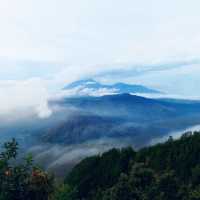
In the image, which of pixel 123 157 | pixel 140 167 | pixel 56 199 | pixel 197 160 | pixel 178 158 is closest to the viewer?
pixel 56 199

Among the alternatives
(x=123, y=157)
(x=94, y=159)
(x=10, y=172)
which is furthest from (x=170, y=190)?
(x=94, y=159)

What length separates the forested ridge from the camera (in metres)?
39.4

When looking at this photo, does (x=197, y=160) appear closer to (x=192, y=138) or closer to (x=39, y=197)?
(x=192, y=138)

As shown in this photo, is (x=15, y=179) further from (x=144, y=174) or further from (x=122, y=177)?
(x=144, y=174)

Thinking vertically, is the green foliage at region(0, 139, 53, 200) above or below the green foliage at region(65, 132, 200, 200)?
above

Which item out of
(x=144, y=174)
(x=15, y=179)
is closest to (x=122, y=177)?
(x=144, y=174)

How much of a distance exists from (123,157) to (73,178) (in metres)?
11.5

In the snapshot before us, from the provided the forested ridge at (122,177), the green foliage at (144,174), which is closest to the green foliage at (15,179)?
the forested ridge at (122,177)

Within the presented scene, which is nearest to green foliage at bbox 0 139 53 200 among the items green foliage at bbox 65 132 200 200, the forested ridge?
the forested ridge

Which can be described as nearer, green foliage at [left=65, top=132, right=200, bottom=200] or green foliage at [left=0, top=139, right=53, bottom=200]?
green foliage at [left=0, top=139, right=53, bottom=200]

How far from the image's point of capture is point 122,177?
184ft

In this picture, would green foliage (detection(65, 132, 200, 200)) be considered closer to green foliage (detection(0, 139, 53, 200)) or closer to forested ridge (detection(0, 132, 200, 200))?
forested ridge (detection(0, 132, 200, 200))

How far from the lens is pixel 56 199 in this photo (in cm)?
4603

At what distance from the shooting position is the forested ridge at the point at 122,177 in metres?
39.4
